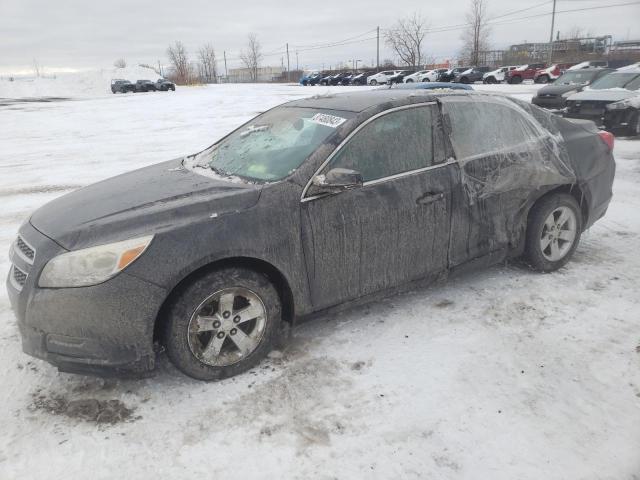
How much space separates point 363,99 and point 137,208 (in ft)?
6.04

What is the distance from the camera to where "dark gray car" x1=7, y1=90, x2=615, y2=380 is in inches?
104

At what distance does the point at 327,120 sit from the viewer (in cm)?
351

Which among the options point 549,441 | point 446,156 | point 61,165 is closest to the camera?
point 549,441

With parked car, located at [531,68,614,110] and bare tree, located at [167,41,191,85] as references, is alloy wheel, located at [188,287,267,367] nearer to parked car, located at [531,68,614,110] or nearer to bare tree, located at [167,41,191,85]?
parked car, located at [531,68,614,110]

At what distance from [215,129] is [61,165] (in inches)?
212

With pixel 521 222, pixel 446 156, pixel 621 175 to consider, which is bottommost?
pixel 621 175

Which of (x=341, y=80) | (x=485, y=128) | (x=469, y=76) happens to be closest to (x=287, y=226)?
(x=485, y=128)

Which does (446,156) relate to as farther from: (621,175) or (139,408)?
(621,175)

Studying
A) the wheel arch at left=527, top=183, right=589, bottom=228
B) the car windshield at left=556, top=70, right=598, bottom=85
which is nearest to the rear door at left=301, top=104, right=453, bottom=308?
the wheel arch at left=527, top=183, right=589, bottom=228

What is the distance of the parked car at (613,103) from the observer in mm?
11617

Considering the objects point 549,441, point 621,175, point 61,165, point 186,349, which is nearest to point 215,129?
point 61,165

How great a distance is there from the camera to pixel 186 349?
9.23ft

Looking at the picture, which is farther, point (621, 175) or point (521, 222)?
point (621, 175)

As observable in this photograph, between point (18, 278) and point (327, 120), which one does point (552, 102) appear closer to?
point (327, 120)
